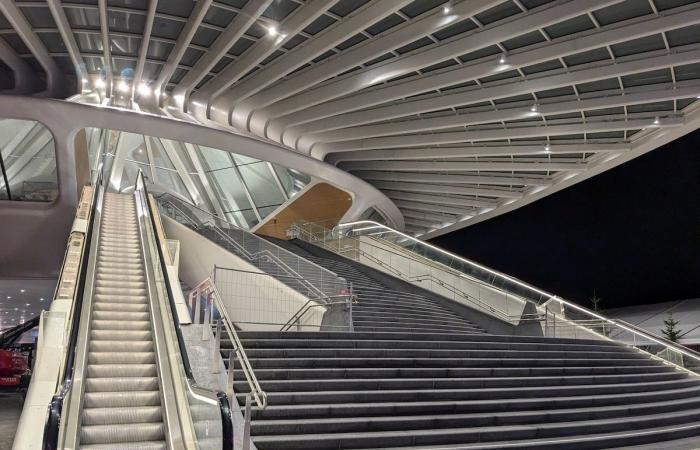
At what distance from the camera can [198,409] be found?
15.3ft

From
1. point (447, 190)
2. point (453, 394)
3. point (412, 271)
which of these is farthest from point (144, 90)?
point (453, 394)

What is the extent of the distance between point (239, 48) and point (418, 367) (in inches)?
422

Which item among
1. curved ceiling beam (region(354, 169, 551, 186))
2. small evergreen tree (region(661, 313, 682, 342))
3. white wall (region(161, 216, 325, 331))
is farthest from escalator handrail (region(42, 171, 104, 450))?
small evergreen tree (region(661, 313, 682, 342))

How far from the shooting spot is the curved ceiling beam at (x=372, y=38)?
38.5ft

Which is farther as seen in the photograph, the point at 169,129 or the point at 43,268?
the point at 43,268

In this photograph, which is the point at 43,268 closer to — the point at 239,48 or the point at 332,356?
the point at 239,48

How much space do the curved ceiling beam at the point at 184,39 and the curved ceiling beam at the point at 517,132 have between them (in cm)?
824

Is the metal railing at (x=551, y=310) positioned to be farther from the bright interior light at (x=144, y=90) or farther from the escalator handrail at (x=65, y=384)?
the escalator handrail at (x=65, y=384)

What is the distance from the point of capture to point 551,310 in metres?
14.0

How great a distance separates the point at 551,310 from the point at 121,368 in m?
10.7

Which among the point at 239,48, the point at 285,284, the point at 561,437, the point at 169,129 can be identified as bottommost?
the point at 561,437

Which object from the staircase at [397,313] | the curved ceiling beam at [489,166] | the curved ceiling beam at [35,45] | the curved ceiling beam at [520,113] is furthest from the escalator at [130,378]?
the curved ceiling beam at [489,166]

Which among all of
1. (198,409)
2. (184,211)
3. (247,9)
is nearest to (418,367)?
(198,409)

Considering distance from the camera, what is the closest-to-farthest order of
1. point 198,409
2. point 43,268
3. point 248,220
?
point 198,409 < point 43,268 < point 248,220
